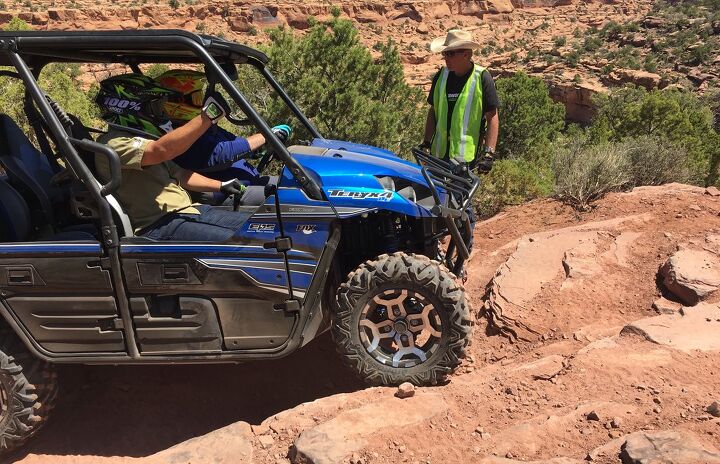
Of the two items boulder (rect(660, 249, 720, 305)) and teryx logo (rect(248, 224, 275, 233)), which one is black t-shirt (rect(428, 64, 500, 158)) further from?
teryx logo (rect(248, 224, 275, 233))

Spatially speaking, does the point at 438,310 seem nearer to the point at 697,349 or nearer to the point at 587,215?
the point at 697,349

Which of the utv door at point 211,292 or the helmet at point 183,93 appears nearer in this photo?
the utv door at point 211,292

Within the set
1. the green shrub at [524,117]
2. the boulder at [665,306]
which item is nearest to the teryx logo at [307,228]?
the boulder at [665,306]

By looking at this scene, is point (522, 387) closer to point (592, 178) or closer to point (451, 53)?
point (451, 53)

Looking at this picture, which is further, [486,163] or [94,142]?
[486,163]

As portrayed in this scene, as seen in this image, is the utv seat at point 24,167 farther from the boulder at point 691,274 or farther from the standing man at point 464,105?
the boulder at point 691,274

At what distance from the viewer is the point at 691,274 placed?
3.87 metres

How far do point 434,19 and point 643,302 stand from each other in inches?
2622

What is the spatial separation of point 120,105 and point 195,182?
1.85 feet

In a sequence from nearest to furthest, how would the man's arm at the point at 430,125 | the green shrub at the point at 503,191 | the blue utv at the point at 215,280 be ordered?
the blue utv at the point at 215,280 < the man's arm at the point at 430,125 < the green shrub at the point at 503,191

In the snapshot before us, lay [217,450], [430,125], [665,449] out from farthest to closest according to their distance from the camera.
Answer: [430,125] < [217,450] < [665,449]

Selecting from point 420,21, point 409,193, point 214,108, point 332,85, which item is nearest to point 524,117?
point 332,85

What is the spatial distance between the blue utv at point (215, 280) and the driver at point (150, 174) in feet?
0.36

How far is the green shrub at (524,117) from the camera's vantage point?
23077 millimetres
